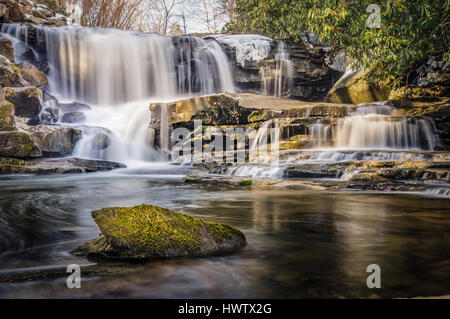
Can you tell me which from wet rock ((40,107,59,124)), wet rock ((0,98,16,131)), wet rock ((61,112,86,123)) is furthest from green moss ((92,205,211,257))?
wet rock ((61,112,86,123))

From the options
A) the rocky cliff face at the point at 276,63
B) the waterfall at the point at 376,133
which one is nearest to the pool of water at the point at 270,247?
the waterfall at the point at 376,133

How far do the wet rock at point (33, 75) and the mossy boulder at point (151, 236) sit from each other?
1542cm

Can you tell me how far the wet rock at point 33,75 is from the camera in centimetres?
1598

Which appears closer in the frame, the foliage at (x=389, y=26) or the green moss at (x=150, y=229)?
the green moss at (x=150, y=229)

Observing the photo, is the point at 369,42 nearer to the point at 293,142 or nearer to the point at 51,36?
the point at 293,142

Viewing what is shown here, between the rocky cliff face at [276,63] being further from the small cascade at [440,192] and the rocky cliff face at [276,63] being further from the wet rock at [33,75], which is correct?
the small cascade at [440,192]

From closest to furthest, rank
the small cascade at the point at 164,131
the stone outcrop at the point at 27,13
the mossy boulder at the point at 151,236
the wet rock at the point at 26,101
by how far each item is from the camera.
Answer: the mossy boulder at the point at 151,236
the wet rock at the point at 26,101
the small cascade at the point at 164,131
the stone outcrop at the point at 27,13

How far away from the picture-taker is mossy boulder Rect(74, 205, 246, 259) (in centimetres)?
275

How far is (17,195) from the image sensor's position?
6.94 meters

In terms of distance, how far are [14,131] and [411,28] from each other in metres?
10.7

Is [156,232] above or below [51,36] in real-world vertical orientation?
below

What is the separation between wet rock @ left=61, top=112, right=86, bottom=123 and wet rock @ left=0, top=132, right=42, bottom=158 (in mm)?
4105

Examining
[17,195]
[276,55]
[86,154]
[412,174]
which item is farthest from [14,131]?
[276,55]
